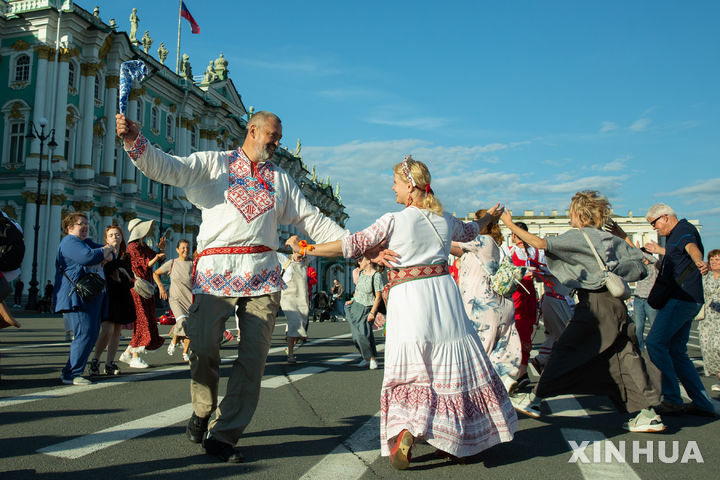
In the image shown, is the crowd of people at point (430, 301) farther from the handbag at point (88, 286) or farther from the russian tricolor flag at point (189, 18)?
the russian tricolor flag at point (189, 18)

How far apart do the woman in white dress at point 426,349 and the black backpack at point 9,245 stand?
236 cm

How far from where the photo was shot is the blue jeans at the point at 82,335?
7.29m

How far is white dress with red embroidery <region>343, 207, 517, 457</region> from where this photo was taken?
13.1 feet

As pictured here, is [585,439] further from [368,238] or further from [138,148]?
[138,148]

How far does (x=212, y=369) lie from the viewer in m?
4.32

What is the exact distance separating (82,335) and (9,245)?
2732 millimetres

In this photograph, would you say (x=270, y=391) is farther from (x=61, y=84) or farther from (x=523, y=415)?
(x=61, y=84)

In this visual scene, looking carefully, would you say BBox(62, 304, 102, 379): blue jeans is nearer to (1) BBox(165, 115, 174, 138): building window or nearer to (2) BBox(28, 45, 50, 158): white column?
(2) BBox(28, 45, 50, 158): white column

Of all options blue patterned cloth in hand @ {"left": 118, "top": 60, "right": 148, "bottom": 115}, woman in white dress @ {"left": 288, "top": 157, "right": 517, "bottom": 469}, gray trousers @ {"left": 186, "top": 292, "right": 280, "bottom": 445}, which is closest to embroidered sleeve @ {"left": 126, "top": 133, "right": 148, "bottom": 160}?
blue patterned cloth in hand @ {"left": 118, "top": 60, "right": 148, "bottom": 115}


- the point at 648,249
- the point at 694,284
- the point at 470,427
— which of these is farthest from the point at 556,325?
the point at 470,427

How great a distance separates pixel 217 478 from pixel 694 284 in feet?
16.2

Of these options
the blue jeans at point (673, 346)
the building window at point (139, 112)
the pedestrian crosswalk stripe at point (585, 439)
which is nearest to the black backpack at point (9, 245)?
the pedestrian crosswalk stripe at point (585, 439)
